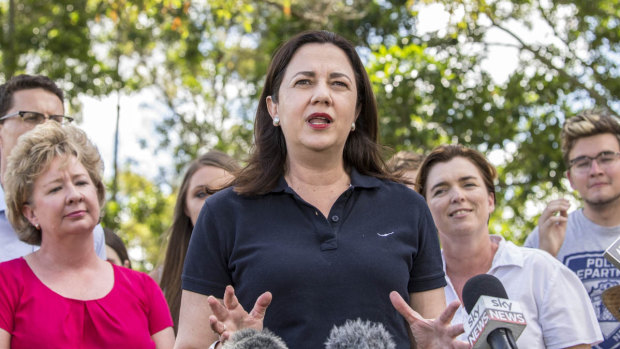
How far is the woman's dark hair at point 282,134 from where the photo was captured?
336 centimetres

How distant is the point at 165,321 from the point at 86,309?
0.45 meters

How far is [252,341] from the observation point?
96.3 inches

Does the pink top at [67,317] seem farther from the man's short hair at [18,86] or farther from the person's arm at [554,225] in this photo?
the person's arm at [554,225]

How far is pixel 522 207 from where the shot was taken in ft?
45.8

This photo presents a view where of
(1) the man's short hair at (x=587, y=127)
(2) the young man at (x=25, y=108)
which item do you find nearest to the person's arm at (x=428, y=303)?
(2) the young man at (x=25, y=108)

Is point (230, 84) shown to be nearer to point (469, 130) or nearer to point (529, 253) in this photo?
point (469, 130)

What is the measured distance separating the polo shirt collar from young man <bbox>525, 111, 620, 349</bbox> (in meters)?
2.65

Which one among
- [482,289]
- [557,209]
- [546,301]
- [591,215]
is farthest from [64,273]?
[591,215]

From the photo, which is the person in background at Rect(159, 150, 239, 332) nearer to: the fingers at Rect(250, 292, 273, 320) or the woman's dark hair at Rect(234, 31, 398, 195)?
the woman's dark hair at Rect(234, 31, 398, 195)

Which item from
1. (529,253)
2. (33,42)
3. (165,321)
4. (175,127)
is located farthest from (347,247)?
(175,127)

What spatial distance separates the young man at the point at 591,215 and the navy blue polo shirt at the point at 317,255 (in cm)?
258

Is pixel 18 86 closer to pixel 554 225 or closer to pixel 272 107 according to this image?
pixel 272 107

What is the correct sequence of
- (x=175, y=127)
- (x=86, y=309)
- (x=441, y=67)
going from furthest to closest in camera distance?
(x=175, y=127) < (x=441, y=67) < (x=86, y=309)

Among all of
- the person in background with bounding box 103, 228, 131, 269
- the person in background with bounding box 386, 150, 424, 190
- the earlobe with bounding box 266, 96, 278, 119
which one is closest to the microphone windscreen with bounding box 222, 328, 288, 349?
the earlobe with bounding box 266, 96, 278, 119
